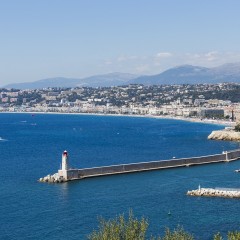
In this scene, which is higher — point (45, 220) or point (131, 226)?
point (131, 226)

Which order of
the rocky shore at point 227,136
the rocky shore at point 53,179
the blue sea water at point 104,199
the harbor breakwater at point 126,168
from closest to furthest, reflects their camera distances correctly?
the blue sea water at point 104,199, the rocky shore at point 53,179, the harbor breakwater at point 126,168, the rocky shore at point 227,136

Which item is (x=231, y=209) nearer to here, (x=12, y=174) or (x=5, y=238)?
(x=5, y=238)

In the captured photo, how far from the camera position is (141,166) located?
39.3m

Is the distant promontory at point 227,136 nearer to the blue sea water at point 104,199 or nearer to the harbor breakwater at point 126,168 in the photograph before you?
the blue sea water at point 104,199

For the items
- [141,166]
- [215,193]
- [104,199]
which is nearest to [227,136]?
[141,166]

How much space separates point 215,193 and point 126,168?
9.08 metres

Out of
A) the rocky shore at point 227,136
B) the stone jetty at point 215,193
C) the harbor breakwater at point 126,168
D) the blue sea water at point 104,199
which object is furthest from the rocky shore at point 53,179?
the rocky shore at point 227,136

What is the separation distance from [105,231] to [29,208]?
1296 centimetres

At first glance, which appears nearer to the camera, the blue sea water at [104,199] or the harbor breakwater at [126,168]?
the blue sea water at [104,199]

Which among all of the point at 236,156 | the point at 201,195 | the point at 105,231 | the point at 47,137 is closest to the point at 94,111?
the point at 47,137

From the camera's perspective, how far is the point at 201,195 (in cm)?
3047

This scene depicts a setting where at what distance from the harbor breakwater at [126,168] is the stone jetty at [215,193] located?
7.60 meters

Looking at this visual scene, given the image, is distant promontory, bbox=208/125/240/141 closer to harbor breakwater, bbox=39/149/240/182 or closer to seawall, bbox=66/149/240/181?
harbor breakwater, bbox=39/149/240/182

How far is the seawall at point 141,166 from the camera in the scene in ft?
119
